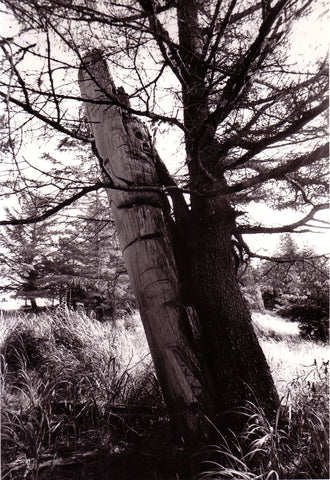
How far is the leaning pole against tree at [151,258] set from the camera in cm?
244

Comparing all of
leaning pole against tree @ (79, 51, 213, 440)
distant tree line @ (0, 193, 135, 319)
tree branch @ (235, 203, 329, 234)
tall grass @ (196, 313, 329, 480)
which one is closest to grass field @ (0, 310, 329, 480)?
tall grass @ (196, 313, 329, 480)

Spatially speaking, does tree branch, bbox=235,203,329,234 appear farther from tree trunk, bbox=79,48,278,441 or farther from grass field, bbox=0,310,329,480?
grass field, bbox=0,310,329,480

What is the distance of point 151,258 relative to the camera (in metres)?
2.71

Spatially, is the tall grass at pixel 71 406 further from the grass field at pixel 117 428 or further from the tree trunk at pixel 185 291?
the tree trunk at pixel 185 291

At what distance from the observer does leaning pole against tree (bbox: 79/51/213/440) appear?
2438 millimetres

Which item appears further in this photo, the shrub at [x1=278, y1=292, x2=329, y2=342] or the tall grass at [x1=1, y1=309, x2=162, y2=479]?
the shrub at [x1=278, y1=292, x2=329, y2=342]

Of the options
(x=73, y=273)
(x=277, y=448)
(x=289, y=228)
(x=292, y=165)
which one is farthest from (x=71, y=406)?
(x=73, y=273)

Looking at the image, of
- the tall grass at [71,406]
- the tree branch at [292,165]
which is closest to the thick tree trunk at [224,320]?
the tree branch at [292,165]

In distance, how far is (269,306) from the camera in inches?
697

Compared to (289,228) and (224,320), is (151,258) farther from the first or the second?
(289,228)

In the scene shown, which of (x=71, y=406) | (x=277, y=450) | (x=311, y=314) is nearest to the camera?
(x=277, y=450)

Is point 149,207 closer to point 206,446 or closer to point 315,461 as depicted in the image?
point 206,446

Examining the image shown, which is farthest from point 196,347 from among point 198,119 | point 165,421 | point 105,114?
point 105,114

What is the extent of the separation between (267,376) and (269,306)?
53.0ft
